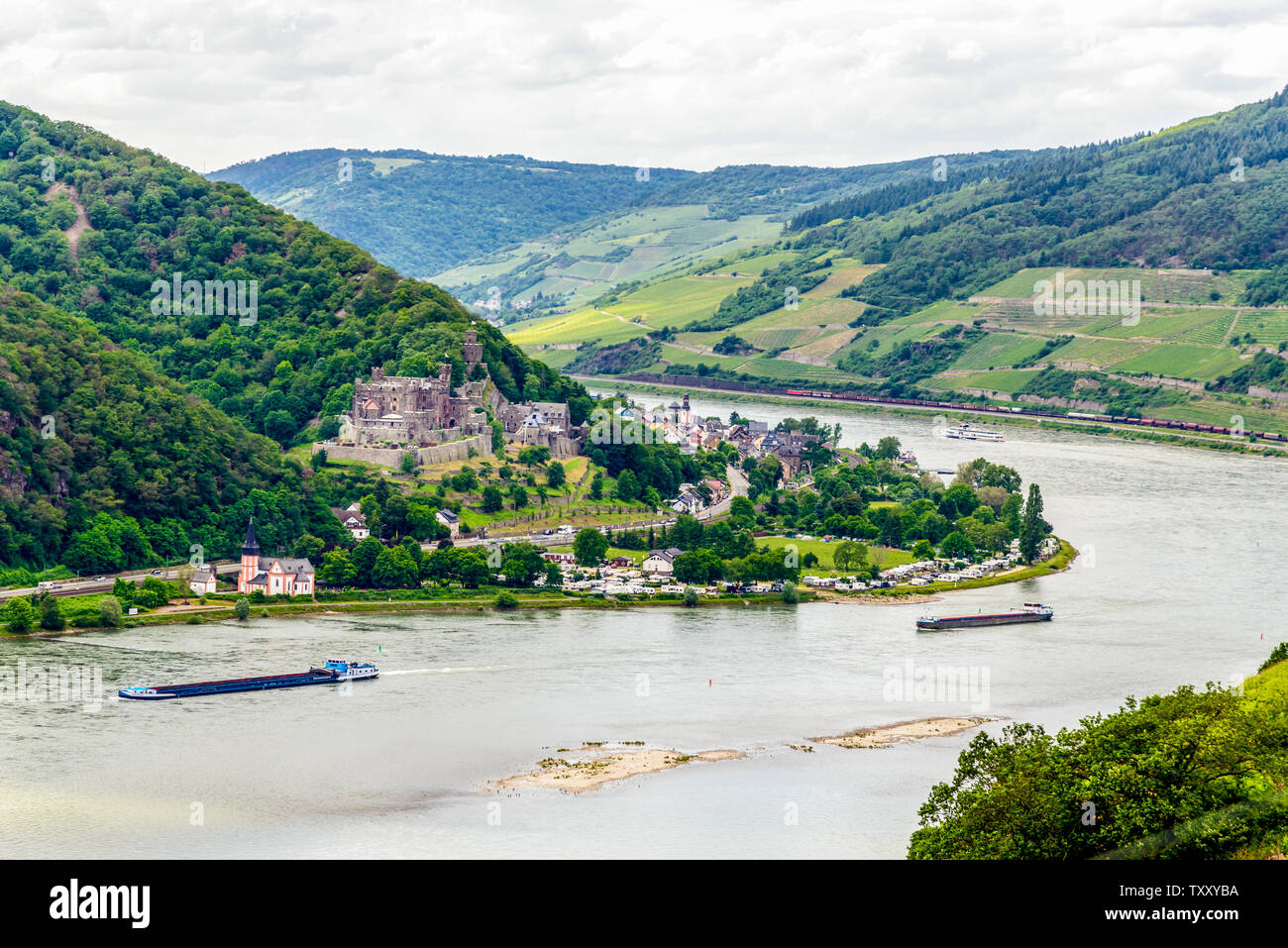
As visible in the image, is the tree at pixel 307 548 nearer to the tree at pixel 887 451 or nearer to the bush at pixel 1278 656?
the bush at pixel 1278 656

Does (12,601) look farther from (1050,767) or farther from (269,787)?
(1050,767)

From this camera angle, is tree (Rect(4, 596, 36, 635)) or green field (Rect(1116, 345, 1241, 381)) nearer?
tree (Rect(4, 596, 36, 635))

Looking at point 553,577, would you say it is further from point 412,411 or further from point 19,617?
point 19,617

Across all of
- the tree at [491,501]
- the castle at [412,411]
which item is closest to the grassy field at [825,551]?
the tree at [491,501]

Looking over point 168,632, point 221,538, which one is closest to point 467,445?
point 221,538

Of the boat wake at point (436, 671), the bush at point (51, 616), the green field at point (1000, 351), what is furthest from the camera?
the green field at point (1000, 351)

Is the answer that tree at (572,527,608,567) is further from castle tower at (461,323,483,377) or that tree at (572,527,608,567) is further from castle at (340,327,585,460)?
castle tower at (461,323,483,377)

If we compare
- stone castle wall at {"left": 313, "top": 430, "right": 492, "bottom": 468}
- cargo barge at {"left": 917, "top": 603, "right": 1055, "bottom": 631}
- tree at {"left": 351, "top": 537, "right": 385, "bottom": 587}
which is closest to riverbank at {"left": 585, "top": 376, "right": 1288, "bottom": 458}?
cargo barge at {"left": 917, "top": 603, "right": 1055, "bottom": 631}
